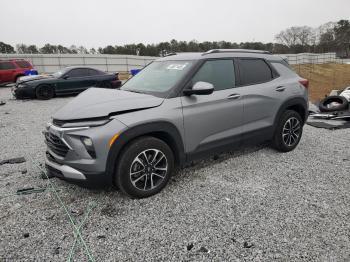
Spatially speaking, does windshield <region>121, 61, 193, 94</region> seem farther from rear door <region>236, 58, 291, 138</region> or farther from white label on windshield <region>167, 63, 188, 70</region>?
rear door <region>236, 58, 291, 138</region>

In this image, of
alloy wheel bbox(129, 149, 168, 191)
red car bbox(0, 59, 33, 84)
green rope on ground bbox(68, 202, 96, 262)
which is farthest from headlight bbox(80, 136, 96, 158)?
red car bbox(0, 59, 33, 84)

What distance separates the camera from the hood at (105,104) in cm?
304

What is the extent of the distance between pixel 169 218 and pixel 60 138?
1530mm

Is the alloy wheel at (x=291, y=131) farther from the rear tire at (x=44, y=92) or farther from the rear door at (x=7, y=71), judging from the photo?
the rear door at (x=7, y=71)

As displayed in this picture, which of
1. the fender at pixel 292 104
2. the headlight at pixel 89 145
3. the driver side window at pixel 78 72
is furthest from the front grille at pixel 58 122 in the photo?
the driver side window at pixel 78 72

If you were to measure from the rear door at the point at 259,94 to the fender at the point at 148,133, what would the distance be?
4.17 feet

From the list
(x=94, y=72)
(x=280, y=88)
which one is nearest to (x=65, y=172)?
(x=280, y=88)

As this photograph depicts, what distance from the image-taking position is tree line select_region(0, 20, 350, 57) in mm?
→ 54000

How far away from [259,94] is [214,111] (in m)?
A: 1.01

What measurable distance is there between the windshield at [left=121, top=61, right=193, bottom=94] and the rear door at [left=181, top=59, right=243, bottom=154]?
24 centimetres

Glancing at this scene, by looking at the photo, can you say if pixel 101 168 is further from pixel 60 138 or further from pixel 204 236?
pixel 204 236

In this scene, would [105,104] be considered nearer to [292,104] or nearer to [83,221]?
[83,221]

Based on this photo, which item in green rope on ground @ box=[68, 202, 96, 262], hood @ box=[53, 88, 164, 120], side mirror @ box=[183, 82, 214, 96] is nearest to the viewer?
green rope on ground @ box=[68, 202, 96, 262]

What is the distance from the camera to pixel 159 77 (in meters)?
3.95
